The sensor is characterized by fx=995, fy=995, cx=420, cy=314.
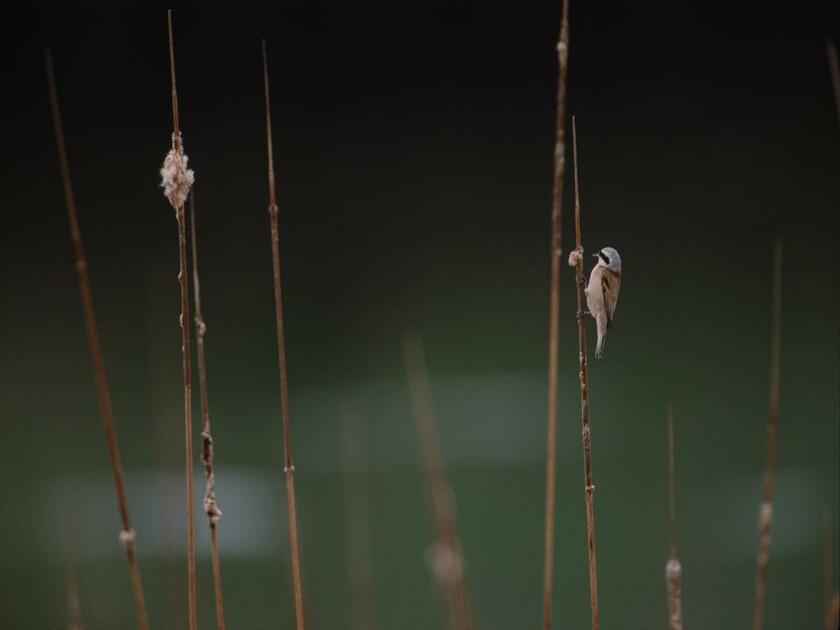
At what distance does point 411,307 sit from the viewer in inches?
96.7

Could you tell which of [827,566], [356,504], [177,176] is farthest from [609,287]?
[356,504]

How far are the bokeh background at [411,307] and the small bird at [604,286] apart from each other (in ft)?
4.18

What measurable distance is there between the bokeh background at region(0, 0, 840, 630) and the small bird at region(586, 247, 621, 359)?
4.18 feet

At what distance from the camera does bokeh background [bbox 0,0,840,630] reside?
220 cm

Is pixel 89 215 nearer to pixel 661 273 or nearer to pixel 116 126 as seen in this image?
pixel 116 126

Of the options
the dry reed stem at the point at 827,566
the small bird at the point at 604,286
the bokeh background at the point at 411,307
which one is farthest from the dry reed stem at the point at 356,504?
the small bird at the point at 604,286

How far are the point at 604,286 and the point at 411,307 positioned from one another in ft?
4.89

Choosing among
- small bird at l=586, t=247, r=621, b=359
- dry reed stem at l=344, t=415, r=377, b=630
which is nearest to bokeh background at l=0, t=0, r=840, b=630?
dry reed stem at l=344, t=415, r=377, b=630

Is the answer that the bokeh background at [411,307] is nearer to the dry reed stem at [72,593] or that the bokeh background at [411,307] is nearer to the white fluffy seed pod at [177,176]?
the dry reed stem at [72,593]

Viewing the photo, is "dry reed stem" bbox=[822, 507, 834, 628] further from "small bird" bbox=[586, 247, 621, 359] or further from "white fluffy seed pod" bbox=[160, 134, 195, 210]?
"white fluffy seed pod" bbox=[160, 134, 195, 210]

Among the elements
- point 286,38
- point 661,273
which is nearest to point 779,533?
point 661,273

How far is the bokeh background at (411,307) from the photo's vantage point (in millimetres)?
2197

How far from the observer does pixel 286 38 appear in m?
2.53

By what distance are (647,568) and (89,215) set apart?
162cm
